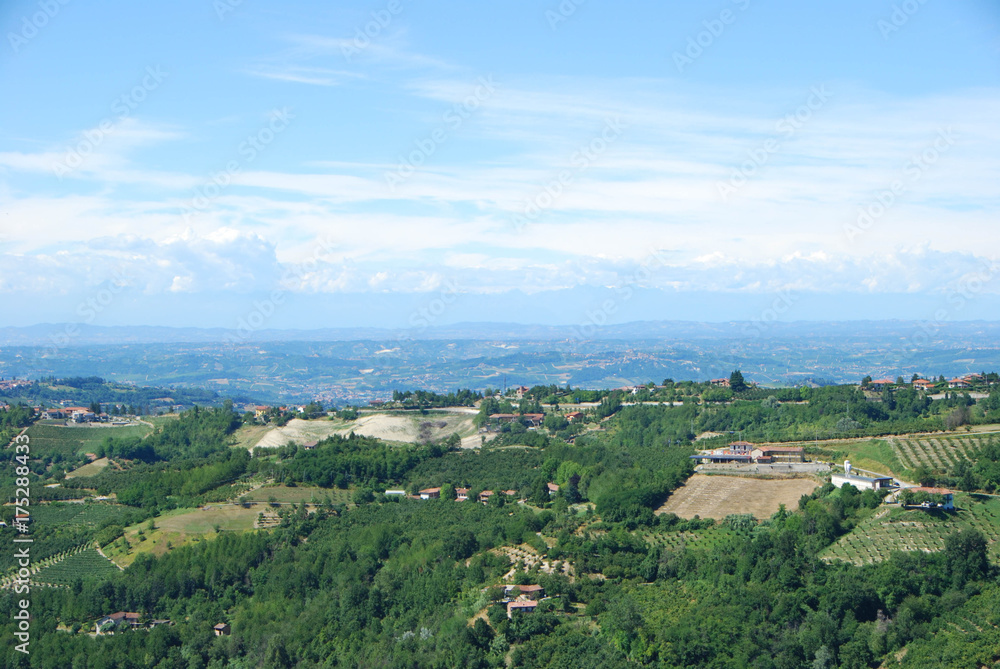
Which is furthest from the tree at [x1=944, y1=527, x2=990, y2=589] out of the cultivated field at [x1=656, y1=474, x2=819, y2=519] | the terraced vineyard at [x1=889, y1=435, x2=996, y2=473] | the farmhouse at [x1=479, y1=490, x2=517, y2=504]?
the farmhouse at [x1=479, y1=490, x2=517, y2=504]

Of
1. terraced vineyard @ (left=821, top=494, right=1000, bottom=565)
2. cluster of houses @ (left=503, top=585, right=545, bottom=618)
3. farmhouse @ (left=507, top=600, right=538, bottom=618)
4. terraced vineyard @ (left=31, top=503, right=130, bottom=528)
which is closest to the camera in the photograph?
farmhouse @ (left=507, top=600, right=538, bottom=618)

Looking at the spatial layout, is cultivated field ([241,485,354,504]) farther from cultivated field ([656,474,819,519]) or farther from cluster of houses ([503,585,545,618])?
cluster of houses ([503,585,545,618])

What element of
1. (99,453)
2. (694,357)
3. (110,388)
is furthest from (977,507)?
(694,357)

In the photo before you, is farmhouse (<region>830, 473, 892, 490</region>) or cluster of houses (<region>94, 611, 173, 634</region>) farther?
farmhouse (<region>830, 473, 892, 490</region>)

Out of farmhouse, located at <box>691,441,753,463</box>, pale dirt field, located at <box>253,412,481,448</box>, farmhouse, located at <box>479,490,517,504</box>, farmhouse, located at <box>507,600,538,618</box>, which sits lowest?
farmhouse, located at <box>507,600,538,618</box>

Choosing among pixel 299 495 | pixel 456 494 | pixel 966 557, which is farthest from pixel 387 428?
pixel 966 557

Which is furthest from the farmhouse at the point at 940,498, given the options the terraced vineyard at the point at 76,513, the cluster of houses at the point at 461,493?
the terraced vineyard at the point at 76,513

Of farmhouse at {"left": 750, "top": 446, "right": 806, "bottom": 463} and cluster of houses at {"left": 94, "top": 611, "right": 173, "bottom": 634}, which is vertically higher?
farmhouse at {"left": 750, "top": 446, "right": 806, "bottom": 463}
